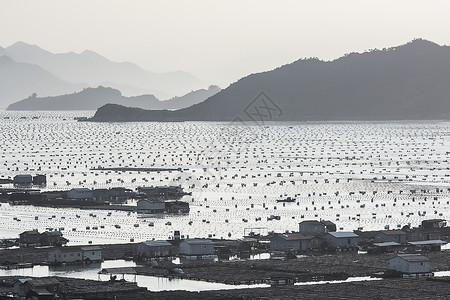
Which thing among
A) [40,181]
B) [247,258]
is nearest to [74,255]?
[247,258]

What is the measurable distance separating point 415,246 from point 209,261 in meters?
12.3

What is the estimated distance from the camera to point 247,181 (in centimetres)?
10562

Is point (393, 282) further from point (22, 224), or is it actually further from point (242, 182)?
point (242, 182)

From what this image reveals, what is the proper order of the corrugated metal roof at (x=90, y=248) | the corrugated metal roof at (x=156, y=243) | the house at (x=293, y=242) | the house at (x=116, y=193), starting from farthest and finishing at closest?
the house at (x=116, y=193) < the house at (x=293, y=242) < the corrugated metal roof at (x=156, y=243) < the corrugated metal roof at (x=90, y=248)

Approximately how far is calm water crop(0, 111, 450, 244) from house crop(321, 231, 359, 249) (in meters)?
7.22

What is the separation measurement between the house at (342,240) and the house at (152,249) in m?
9.04

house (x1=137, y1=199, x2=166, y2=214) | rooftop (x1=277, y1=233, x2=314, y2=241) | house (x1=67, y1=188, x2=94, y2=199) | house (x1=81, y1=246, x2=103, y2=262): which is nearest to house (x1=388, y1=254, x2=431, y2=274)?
rooftop (x1=277, y1=233, x2=314, y2=241)

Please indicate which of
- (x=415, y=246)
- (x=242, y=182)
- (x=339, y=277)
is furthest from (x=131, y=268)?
(x=242, y=182)

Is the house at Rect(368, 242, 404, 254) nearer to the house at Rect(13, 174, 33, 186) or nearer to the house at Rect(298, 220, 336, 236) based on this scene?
the house at Rect(298, 220, 336, 236)

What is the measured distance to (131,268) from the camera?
5203cm

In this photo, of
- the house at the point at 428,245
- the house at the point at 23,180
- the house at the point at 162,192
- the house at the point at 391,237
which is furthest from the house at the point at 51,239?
the house at the point at 23,180

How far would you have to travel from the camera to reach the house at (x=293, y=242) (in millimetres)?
58688

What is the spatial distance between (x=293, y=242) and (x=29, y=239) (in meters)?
14.5

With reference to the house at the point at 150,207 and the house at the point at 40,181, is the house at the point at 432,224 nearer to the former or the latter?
the house at the point at 150,207
